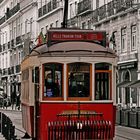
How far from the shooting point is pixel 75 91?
15586mm

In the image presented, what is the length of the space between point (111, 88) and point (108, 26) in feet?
98.5

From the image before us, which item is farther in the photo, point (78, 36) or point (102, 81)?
point (78, 36)

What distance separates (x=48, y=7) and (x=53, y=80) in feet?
161

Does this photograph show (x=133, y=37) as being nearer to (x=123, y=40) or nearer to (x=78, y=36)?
(x=123, y=40)

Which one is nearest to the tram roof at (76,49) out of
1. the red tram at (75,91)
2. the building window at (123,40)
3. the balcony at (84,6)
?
the red tram at (75,91)

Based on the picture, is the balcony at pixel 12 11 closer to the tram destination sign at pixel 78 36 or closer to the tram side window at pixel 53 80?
the tram destination sign at pixel 78 36

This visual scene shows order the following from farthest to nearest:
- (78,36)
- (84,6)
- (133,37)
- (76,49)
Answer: (84,6) → (133,37) → (78,36) → (76,49)

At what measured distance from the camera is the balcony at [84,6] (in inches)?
2000

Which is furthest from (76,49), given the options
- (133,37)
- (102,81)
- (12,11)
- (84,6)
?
(12,11)

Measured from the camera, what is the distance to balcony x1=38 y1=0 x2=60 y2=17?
6134 centimetres

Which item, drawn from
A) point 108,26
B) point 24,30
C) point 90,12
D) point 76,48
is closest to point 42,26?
point 24,30

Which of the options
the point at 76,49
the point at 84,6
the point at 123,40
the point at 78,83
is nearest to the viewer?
the point at 78,83

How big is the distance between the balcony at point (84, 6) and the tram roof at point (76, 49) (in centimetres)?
3443

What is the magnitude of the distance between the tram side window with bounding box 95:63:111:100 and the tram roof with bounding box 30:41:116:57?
13.5 inches
